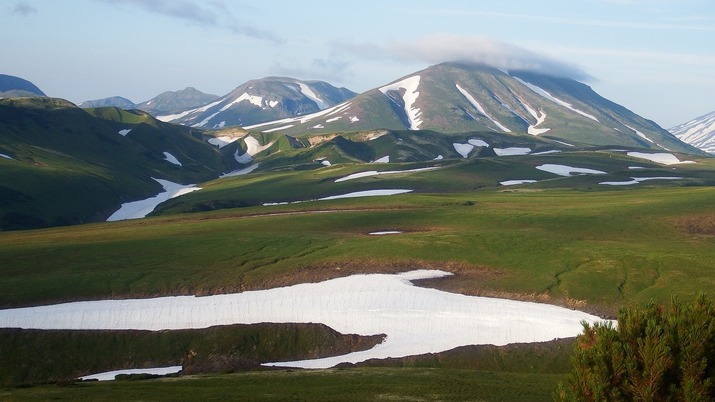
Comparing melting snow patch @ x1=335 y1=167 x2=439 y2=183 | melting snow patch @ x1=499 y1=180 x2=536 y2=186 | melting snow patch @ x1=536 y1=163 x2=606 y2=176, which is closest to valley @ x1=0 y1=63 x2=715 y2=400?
melting snow patch @ x1=499 y1=180 x2=536 y2=186

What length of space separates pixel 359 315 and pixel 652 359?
127 ft

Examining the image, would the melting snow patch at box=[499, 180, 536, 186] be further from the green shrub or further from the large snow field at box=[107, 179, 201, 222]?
the green shrub

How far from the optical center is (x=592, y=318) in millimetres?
56906

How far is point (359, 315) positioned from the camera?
59656 millimetres

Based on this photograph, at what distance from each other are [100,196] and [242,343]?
375 ft

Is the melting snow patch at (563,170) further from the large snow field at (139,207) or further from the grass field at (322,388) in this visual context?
the grass field at (322,388)

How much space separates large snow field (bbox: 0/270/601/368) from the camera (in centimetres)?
5450

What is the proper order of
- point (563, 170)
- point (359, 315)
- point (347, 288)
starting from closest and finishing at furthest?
point (359, 315)
point (347, 288)
point (563, 170)

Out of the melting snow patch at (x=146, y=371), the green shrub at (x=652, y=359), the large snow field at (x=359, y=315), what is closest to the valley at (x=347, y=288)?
the large snow field at (x=359, y=315)

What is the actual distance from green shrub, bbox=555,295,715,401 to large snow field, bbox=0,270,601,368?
2970 cm

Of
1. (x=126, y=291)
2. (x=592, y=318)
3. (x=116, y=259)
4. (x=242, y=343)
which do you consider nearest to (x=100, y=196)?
(x=116, y=259)

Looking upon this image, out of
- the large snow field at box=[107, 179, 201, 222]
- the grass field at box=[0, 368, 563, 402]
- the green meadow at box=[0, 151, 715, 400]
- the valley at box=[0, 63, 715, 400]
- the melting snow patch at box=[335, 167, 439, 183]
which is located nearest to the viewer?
the grass field at box=[0, 368, 563, 402]

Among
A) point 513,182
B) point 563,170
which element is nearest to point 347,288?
point 513,182

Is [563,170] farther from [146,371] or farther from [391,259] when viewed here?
[146,371]
